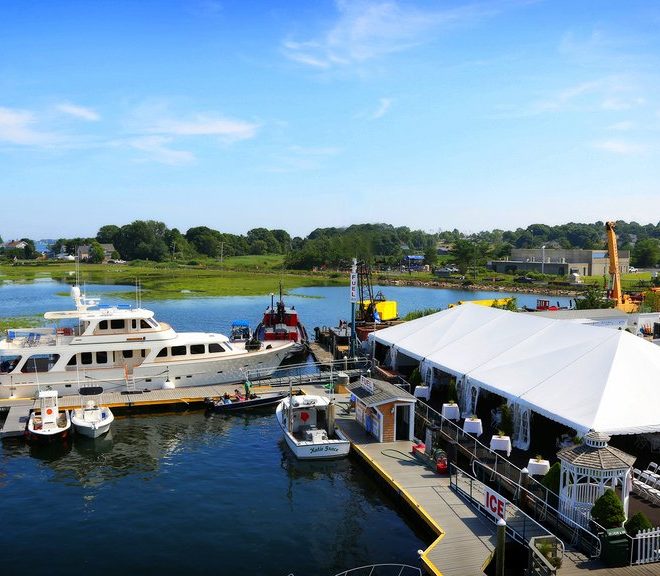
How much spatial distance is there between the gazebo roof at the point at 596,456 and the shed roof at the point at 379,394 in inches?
317

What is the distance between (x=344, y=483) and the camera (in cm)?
2139

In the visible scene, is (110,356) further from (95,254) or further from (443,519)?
(95,254)

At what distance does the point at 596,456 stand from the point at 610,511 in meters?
1.31

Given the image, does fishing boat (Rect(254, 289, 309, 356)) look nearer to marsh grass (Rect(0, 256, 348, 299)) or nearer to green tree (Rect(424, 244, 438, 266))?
marsh grass (Rect(0, 256, 348, 299))

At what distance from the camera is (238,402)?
29594mm

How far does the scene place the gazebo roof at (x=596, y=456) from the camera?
1489 centimetres

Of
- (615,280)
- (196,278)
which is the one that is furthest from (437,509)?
(196,278)

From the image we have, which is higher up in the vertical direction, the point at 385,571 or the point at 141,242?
the point at 141,242

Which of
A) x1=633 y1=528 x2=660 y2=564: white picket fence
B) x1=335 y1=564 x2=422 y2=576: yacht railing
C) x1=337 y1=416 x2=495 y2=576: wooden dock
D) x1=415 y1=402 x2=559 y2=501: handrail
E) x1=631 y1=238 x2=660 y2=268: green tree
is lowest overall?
x1=335 y1=564 x2=422 y2=576: yacht railing

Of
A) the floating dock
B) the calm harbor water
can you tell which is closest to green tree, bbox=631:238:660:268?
the floating dock

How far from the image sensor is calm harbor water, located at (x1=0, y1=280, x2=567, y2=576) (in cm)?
1648

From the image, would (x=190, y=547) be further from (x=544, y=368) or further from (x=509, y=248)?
(x=509, y=248)

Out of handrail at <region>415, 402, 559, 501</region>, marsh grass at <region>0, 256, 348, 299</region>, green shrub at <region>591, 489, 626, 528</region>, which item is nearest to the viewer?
green shrub at <region>591, 489, 626, 528</region>

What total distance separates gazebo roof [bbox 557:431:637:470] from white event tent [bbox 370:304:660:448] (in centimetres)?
161
